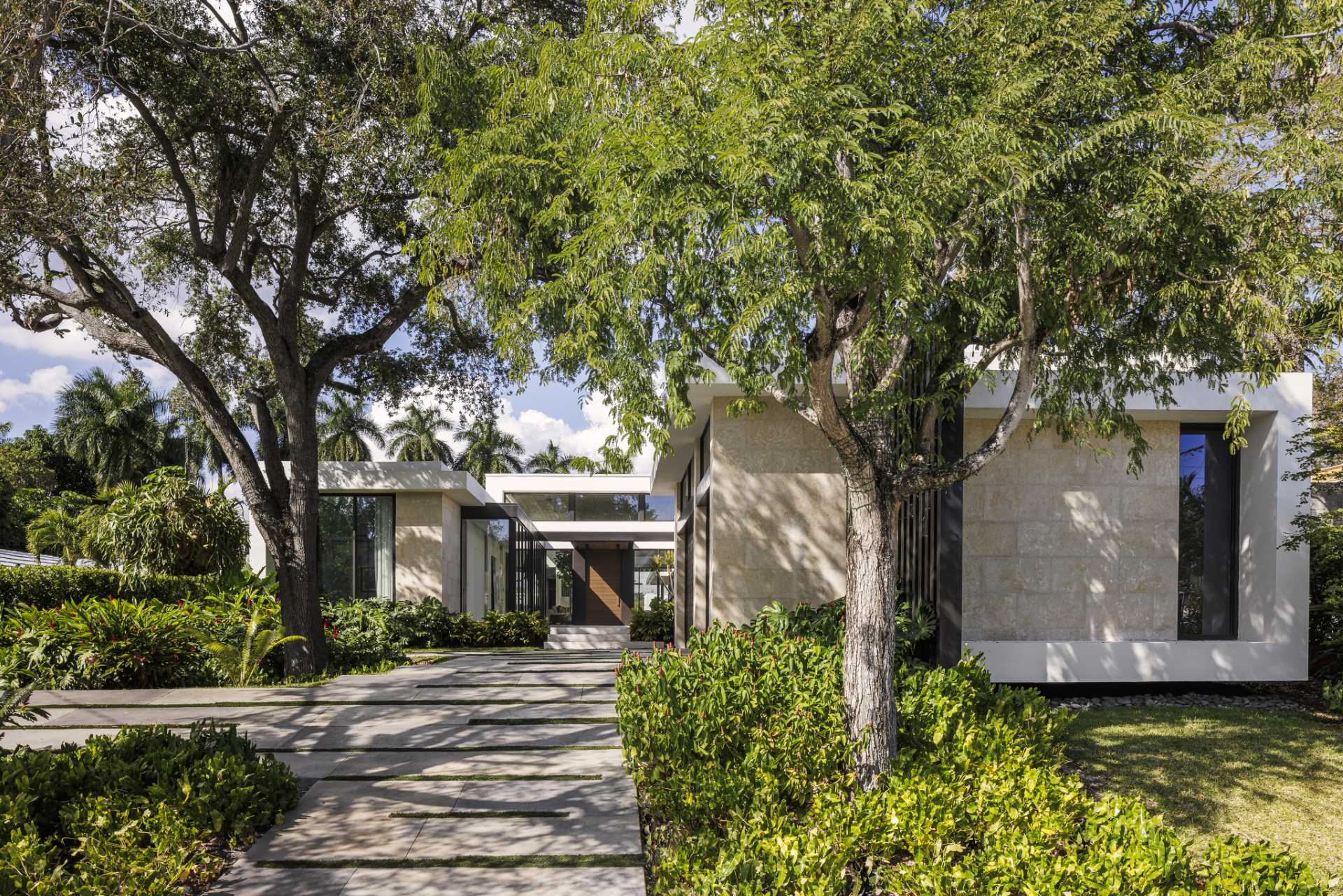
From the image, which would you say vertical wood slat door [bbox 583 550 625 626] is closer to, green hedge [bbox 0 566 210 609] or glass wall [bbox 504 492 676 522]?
glass wall [bbox 504 492 676 522]

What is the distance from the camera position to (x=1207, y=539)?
9734mm

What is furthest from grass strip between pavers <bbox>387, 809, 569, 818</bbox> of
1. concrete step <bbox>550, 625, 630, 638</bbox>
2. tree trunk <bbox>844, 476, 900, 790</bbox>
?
concrete step <bbox>550, 625, 630, 638</bbox>

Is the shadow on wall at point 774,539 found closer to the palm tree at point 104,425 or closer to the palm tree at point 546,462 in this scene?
the palm tree at point 104,425

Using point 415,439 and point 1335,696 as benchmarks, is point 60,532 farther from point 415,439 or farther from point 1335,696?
point 415,439

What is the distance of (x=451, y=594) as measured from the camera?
63.1 ft

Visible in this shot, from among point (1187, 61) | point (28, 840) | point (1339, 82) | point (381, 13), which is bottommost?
point (28, 840)

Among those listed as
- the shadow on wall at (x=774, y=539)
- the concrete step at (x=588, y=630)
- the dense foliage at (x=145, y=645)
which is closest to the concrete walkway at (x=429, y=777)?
the dense foliage at (x=145, y=645)

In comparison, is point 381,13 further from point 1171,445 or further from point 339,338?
point 1171,445

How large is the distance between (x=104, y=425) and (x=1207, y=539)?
130 ft

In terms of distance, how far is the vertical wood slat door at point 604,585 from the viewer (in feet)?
93.9

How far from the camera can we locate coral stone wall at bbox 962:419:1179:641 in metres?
9.44

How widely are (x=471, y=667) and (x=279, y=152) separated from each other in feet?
22.6

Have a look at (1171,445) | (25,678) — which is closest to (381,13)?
(25,678)

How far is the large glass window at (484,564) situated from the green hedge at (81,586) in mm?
7523
